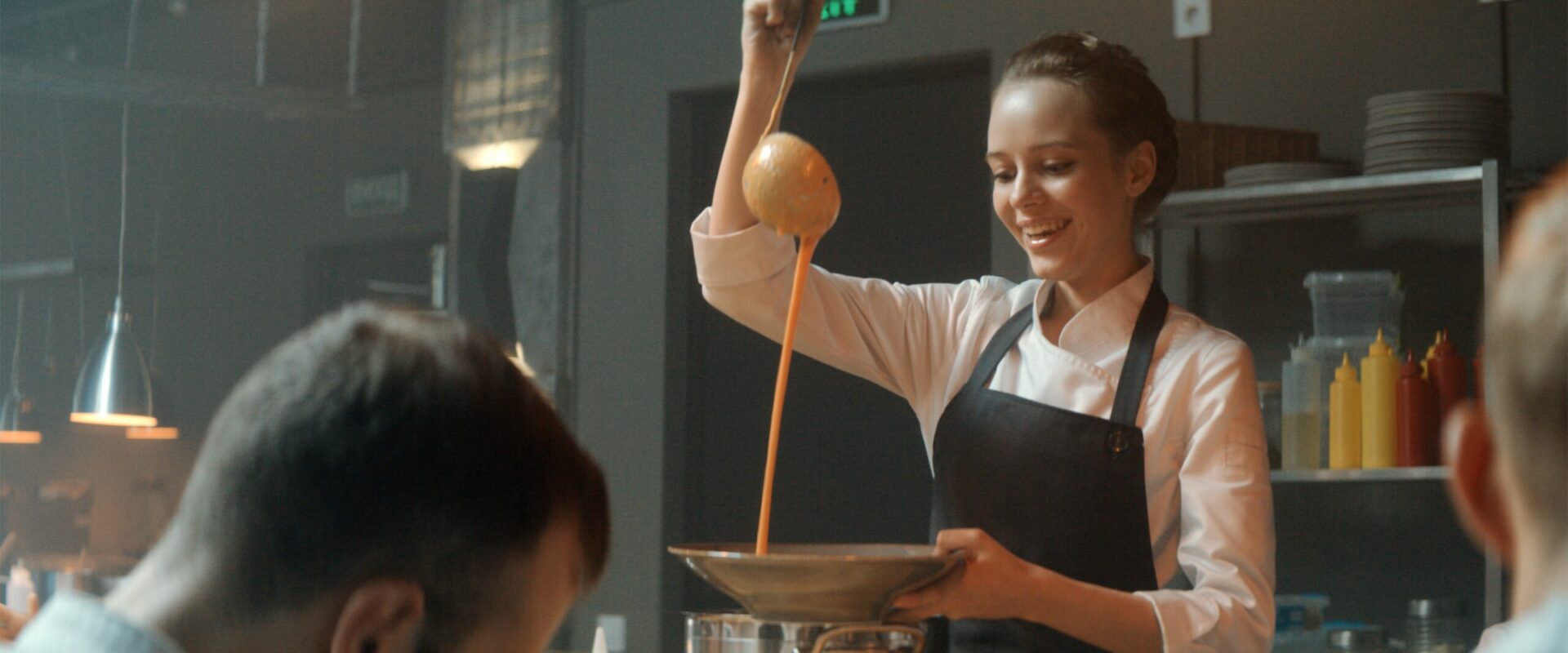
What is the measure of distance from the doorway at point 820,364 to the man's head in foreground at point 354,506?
3.20 metres

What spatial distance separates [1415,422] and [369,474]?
2471 mm

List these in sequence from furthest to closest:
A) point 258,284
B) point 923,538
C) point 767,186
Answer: point 258,284 < point 923,538 < point 767,186

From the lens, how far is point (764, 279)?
1.74 meters

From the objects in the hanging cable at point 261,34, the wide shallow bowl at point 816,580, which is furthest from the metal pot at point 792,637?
the hanging cable at point 261,34

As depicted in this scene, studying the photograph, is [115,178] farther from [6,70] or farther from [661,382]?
[661,382]

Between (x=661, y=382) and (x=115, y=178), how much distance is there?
2.28 meters

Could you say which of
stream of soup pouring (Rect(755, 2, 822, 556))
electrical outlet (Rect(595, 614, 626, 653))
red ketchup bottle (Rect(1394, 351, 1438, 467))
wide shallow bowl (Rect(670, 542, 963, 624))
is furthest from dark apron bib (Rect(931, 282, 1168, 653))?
electrical outlet (Rect(595, 614, 626, 653))

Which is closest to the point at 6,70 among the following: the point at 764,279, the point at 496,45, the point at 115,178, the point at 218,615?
the point at 115,178

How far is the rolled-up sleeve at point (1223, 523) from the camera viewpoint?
1.51m

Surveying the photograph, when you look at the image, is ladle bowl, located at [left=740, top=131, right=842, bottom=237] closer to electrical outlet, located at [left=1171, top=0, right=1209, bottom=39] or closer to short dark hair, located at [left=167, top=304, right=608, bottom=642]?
short dark hair, located at [left=167, top=304, right=608, bottom=642]

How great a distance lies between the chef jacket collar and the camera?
5.75ft

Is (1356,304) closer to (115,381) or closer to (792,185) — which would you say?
(792,185)

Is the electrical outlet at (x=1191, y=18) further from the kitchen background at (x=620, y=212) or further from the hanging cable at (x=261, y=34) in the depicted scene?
the hanging cable at (x=261, y=34)

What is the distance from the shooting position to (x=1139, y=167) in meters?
1.76
